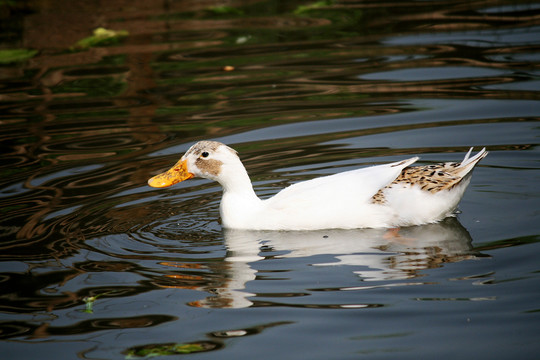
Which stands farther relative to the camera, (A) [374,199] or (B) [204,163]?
(B) [204,163]

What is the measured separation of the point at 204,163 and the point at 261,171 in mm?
1599

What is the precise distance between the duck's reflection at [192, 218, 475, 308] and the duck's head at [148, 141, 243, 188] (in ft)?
1.95

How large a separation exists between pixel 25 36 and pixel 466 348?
499 inches

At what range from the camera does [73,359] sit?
494 centimetres

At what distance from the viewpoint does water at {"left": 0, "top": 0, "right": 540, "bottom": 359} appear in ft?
16.8

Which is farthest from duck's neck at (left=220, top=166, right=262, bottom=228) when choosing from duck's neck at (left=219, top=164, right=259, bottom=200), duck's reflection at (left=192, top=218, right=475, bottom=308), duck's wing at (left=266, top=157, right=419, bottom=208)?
duck's wing at (left=266, top=157, right=419, bottom=208)

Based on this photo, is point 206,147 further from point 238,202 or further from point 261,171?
point 261,171

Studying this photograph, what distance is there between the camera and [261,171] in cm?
881

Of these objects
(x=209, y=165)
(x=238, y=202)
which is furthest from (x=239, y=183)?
(x=209, y=165)

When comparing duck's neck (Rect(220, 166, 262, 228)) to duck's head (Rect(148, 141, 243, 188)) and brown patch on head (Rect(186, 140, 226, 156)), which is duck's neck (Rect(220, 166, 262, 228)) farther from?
brown patch on head (Rect(186, 140, 226, 156))

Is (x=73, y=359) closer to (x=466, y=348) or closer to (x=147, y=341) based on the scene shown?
(x=147, y=341)

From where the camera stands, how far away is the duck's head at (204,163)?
7234 mm

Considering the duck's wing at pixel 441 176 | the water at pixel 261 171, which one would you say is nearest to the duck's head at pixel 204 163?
the water at pixel 261 171

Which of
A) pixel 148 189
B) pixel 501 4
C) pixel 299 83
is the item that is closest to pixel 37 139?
pixel 148 189
